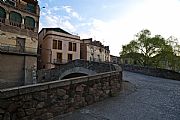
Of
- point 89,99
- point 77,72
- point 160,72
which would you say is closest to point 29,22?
point 77,72

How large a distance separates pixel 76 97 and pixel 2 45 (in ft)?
62.0

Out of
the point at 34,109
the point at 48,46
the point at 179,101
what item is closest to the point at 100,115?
the point at 34,109

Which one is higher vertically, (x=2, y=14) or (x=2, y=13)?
(x=2, y=13)

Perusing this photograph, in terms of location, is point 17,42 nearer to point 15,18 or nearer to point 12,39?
point 12,39

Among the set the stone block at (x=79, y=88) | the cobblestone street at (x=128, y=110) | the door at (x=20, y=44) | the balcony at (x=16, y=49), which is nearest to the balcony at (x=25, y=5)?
the door at (x=20, y=44)

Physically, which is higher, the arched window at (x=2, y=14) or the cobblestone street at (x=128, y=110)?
the arched window at (x=2, y=14)

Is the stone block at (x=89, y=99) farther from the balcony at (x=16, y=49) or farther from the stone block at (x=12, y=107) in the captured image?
the balcony at (x=16, y=49)

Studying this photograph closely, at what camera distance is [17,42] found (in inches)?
941

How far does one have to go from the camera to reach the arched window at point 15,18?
23.4 meters

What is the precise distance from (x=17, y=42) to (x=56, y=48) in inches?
375

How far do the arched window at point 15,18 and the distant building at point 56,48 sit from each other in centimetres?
817

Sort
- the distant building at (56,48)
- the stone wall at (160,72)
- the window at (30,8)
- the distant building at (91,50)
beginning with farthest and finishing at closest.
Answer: the distant building at (91,50) < the distant building at (56,48) < the window at (30,8) < the stone wall at (160,72)

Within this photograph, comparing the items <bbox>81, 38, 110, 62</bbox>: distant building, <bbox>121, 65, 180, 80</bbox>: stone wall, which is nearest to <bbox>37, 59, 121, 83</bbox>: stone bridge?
<bbox>121, 65, 180, 80</bbox>: stone wall

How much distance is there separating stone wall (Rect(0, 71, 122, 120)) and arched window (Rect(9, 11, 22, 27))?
19783mm
